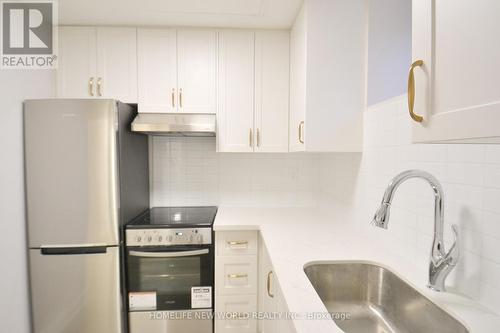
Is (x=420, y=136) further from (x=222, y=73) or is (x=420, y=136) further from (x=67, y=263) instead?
(x=67, y=263)

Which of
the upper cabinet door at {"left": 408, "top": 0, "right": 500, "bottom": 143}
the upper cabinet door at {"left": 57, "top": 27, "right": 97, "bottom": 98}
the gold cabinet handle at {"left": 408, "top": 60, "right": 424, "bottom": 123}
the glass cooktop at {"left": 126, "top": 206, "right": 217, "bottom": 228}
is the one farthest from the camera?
the upper cabinet door at {"left": 57, "top": 27, "right": 97, "bottom": 98}

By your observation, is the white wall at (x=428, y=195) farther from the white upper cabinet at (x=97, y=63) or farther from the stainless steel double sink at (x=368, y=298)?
the white upper cabinet at (x=97, y=63)

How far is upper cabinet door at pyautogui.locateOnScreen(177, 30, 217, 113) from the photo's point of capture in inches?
79.4

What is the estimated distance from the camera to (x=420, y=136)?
0.70 m

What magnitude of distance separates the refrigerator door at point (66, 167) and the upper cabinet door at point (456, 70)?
1.60 metres

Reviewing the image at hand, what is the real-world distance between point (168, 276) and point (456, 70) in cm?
181

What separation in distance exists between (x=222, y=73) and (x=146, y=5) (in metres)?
0.65

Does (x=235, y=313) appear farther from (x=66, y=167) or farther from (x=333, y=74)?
(x=333, y=74)

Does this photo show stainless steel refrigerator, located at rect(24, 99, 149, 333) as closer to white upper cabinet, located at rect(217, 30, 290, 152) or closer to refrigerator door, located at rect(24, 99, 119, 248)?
refrigerator door, located at rect(24, 99, 119, 248)

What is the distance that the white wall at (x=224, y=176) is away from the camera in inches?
92.1

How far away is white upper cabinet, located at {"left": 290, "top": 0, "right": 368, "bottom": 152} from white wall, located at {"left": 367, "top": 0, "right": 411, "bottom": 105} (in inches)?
1.8

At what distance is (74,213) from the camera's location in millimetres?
1633

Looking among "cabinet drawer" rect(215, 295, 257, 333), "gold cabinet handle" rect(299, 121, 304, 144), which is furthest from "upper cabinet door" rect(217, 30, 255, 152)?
"cabinet drawer" rect(215, 295, 257, 333)

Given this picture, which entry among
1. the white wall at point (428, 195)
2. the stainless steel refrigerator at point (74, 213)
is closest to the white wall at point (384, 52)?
the white wall at point (428, 195)
